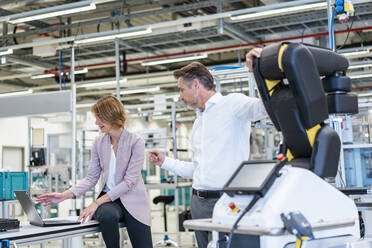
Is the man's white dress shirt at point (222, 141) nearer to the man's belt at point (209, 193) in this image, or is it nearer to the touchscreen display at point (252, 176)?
the man's belt at point (209, 193)

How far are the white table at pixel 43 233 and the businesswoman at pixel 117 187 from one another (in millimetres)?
90

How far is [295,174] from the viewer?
1475mm

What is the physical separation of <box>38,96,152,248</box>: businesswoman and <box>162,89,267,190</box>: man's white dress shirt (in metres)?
0.63

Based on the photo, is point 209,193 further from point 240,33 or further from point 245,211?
point 240,33

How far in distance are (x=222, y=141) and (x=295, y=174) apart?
776 mm

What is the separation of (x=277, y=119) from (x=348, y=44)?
8.94 metres

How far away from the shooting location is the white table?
227 cm

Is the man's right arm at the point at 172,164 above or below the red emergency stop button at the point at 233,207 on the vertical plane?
above

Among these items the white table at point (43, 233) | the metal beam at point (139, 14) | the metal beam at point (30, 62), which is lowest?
the white table at point (43, 233)

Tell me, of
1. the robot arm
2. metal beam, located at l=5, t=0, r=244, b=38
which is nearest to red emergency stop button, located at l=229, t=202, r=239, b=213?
the robot arm

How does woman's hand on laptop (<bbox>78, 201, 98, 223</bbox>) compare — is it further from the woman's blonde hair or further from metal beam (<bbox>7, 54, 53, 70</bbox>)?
metal beam (<bbox>7, 54, 53, 70</bbox>)

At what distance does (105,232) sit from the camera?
8.84 ft

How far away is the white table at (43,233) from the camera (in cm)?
227

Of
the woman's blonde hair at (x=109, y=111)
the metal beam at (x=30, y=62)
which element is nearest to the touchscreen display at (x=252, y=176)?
the woman's blonde hair at (x=109, y=111)
